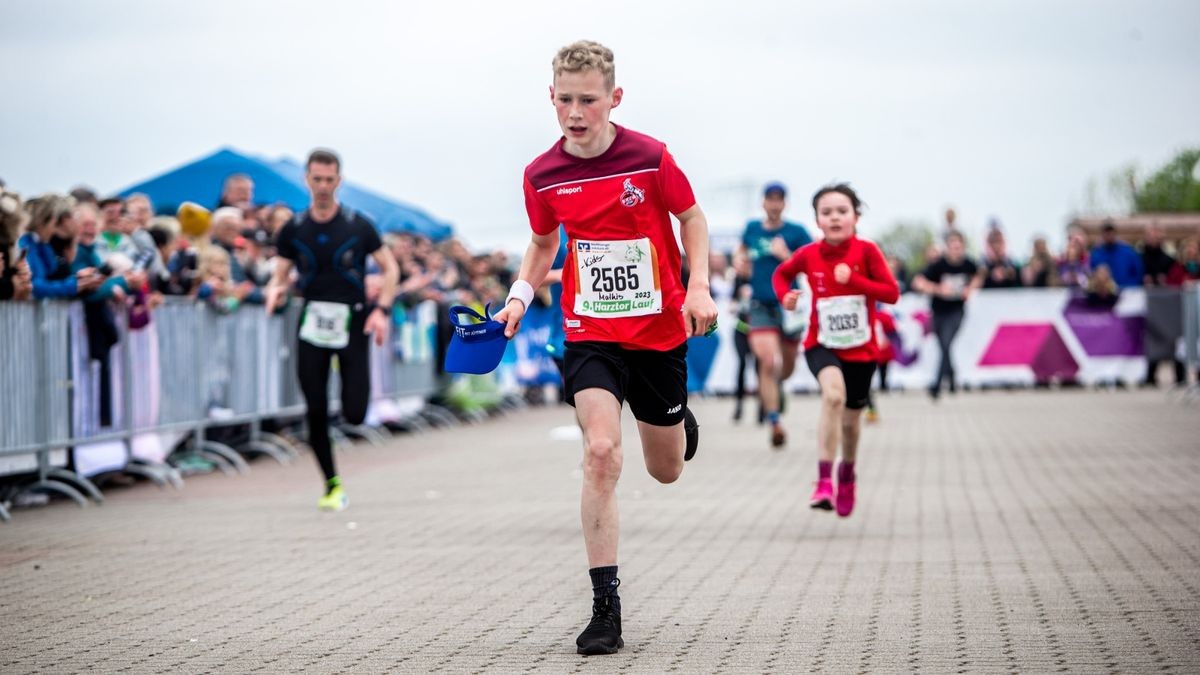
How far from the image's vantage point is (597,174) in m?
5.91

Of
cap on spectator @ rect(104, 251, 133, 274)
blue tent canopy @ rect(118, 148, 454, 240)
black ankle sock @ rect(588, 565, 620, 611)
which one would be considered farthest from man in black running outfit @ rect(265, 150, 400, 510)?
blue tent canopy @ rect(118, 148, 454, 240)

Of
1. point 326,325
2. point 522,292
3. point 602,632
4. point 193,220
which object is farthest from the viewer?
point 193,220

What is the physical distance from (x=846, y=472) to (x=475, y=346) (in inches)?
157

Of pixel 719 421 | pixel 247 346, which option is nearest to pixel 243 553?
pixel 247 346

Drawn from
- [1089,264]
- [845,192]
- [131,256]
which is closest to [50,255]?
[131,256]

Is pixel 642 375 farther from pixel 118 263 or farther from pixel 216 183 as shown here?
pixel 216 183

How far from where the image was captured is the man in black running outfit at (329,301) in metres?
10.2

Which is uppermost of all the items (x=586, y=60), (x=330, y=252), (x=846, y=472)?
(x=586, y=60)

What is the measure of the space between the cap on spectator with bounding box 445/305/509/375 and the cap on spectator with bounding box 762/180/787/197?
8.79 m

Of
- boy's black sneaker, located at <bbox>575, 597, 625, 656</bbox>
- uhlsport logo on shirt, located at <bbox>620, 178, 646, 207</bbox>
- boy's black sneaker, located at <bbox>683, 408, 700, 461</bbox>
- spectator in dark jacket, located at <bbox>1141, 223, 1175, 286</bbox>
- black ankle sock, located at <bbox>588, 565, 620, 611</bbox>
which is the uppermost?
uhlsport logo on shirt, located at <bbox>620, 178, 646, 207</bbox>

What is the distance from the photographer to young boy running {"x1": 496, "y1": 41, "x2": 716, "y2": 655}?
5.80m

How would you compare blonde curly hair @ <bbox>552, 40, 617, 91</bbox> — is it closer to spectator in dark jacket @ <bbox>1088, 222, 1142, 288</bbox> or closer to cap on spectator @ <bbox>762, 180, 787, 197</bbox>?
cap on spectator @ <bbox>762, 180, 787, 197</bbox>

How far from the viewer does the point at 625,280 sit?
5.92 metres

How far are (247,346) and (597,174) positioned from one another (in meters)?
8.65
